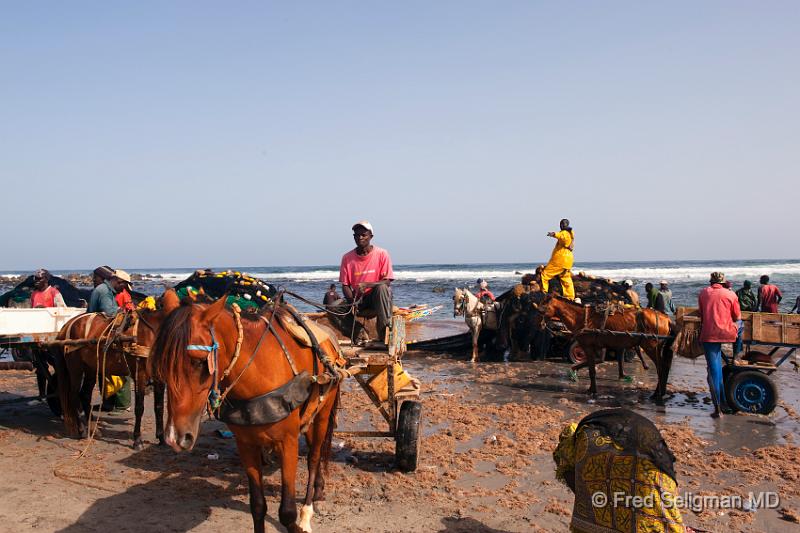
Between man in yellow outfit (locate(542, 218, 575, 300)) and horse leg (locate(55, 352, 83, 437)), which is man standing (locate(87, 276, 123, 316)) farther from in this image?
man in yellow outfit (locate(542, 218, 575, 300))

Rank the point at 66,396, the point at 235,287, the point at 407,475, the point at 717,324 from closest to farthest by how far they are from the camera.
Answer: the point at 407,475, the point at 66,396, the point at 717,324, the point at 235,287

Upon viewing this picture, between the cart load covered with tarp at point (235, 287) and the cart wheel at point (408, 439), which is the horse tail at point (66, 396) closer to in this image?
the cart load covered with tarp at point (235, 287)

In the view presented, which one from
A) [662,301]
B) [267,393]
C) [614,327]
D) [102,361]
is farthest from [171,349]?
[662,301]

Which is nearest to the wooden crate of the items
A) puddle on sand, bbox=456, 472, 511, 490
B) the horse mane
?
puddle on sand, bbox=456, 472, 511, 490

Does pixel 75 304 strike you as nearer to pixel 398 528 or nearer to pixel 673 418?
pixel 398 528

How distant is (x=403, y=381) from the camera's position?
702cm

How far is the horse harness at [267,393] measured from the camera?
3930 mm

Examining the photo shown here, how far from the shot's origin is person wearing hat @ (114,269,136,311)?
9.15 m

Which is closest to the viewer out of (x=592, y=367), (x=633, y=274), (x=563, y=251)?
(x=592, y=367)

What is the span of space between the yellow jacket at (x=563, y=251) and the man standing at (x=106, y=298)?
10.3m

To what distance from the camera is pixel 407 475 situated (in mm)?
6668

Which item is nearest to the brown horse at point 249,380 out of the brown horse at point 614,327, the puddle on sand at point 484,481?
the puddle on sand at point 484,481

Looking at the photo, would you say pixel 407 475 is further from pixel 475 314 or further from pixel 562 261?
pixel 475 314

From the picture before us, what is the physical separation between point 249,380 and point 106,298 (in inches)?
230
